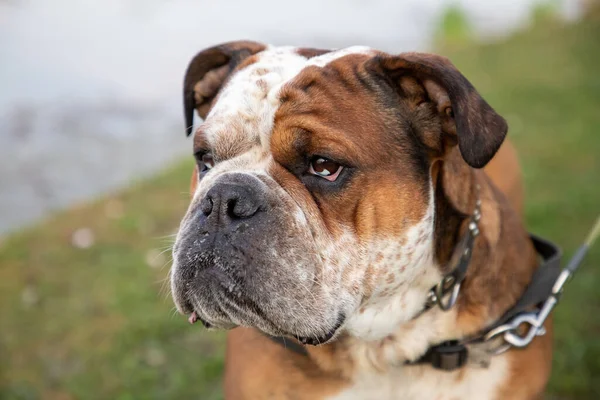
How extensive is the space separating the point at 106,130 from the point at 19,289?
10.1ft

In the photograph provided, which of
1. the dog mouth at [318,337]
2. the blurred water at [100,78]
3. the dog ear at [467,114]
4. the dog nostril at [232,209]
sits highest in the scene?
the dog ear at [467,114]

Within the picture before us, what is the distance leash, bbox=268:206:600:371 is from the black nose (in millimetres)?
675

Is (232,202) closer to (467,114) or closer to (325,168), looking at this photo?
(325,168)

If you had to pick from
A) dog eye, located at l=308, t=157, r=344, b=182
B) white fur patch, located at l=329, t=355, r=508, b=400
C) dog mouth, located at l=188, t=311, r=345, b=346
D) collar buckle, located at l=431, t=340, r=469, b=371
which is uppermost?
dog eye, located at l=308, t=157, r=344, b=182

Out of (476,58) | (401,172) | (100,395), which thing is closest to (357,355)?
(401,172)

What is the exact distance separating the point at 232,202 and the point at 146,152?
6.16 m

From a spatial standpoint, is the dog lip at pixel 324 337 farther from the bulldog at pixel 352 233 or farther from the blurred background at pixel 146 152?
the blurred background at pixel 146 152

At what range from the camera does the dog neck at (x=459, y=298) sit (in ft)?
8.71

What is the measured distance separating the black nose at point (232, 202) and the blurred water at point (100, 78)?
501cm

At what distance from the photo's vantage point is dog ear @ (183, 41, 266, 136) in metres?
3.01

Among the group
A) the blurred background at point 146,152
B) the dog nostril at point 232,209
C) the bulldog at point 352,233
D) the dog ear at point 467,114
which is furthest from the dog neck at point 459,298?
the blurred background at point 146,152

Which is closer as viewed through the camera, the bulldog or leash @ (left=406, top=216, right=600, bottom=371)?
the bulldog

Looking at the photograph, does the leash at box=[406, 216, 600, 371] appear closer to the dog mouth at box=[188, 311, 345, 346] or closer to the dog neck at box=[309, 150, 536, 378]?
the dog neck at box=[309, 150, 536, 378]

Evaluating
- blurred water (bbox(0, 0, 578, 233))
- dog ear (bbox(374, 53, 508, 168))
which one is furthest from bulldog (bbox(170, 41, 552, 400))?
blurred water (bbox(0, 0, 578, 233))
